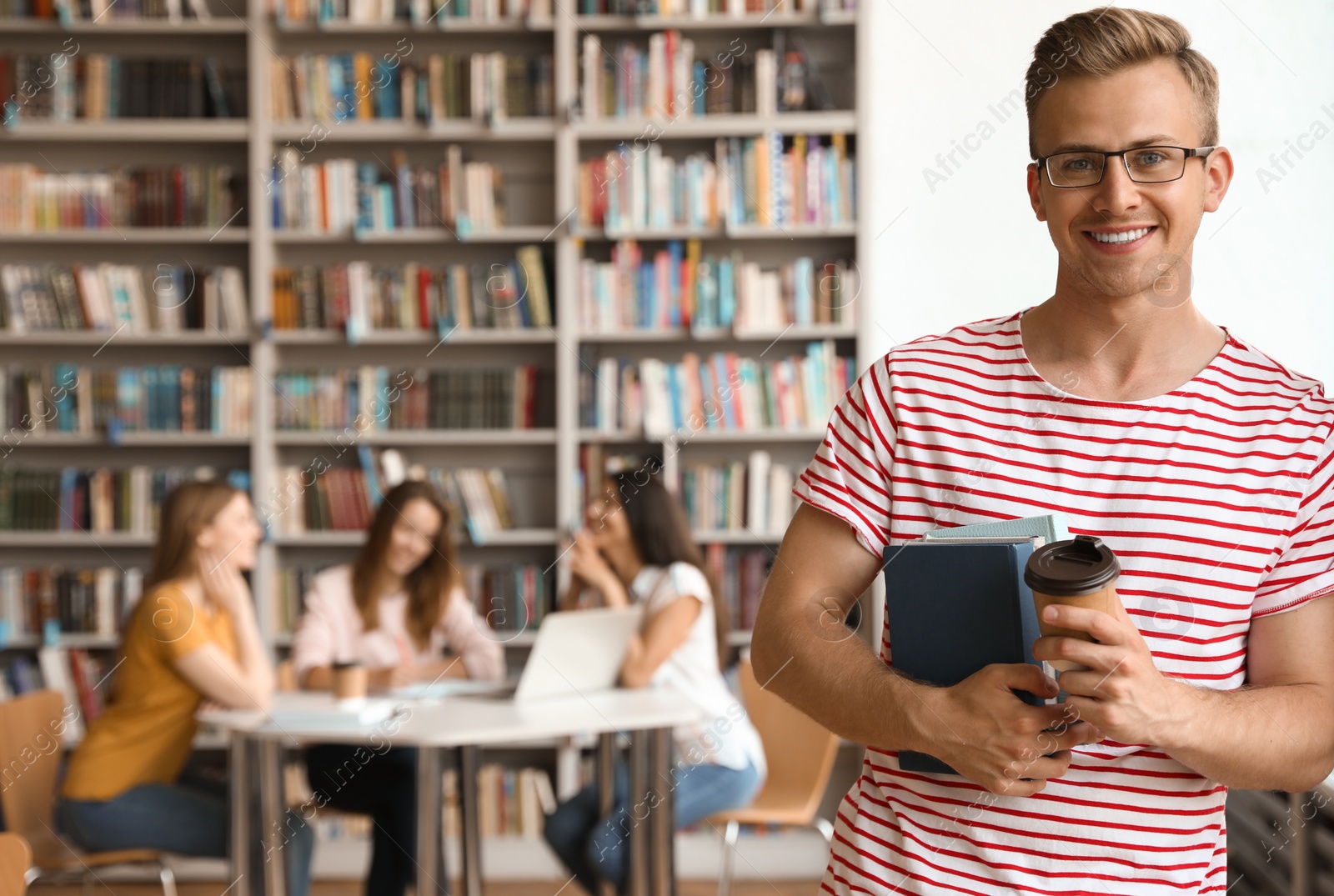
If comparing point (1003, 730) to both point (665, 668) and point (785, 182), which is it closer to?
point (665, 668)

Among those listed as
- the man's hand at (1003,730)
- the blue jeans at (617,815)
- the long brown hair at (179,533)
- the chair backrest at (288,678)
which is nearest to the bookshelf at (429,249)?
the chair backrest at (288,678)

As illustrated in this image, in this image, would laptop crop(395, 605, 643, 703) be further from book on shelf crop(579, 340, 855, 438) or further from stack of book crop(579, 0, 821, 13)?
stack of book crop(579, 0, 821, 13)

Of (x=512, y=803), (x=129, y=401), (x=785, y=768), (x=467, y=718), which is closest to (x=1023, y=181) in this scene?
(x=467, y=718)

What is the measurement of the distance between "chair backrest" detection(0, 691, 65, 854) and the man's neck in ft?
8.40

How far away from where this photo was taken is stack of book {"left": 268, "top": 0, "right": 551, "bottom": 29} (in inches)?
159

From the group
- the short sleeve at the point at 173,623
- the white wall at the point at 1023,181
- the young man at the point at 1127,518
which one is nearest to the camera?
the young man at the point at 1127,518

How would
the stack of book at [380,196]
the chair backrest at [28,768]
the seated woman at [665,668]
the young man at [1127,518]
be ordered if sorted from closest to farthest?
the young man at [1127,518], the chair backrest at [28,768], the seated woman at [665,668], the stack of book at [380,196]

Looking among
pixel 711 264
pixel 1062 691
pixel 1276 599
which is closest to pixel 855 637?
pixel 1062 691

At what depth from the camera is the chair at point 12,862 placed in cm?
160

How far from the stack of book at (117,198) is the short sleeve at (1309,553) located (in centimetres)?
394

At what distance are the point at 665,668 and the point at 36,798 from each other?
1.57 meters

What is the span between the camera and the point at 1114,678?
818 mm

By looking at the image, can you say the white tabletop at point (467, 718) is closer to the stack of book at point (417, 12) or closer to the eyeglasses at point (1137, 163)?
the eyeglasses at point (1137, 163)

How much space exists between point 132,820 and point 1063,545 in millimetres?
2512
